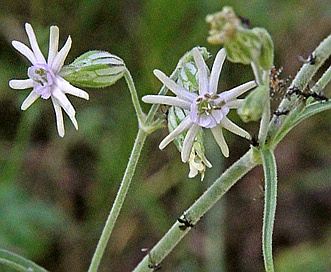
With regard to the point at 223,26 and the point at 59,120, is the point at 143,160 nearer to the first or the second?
the point at 59,120

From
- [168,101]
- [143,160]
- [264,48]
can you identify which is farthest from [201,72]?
[143,160]

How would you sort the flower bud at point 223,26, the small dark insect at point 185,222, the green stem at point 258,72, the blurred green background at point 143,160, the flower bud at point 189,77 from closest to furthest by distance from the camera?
the flower bud at point 223,26
the green stem at point 258,72
the flower bud at point 189,77
the small dark insect at point 185,222
the blurred green background at point 143,160

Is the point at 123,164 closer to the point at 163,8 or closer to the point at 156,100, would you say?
the point at 163,8

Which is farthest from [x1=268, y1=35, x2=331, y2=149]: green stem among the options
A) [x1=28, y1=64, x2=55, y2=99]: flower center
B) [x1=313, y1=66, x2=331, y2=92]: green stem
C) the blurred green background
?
the blurred green background

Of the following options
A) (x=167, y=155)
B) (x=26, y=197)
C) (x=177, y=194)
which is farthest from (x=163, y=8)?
(x=26, y=197)

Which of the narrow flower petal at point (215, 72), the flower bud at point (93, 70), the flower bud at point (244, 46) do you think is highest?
the flower bud at point (93, 70)

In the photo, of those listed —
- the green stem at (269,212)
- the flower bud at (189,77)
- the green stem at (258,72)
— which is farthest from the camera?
the flower bud at (189,77)

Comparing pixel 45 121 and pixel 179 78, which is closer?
pixel 179 78

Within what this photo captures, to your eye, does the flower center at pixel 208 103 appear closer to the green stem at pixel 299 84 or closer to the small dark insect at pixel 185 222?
the green stem at pixel 299 84

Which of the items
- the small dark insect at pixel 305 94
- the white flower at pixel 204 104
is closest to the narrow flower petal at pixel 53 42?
the white flower at pixel 204 104
